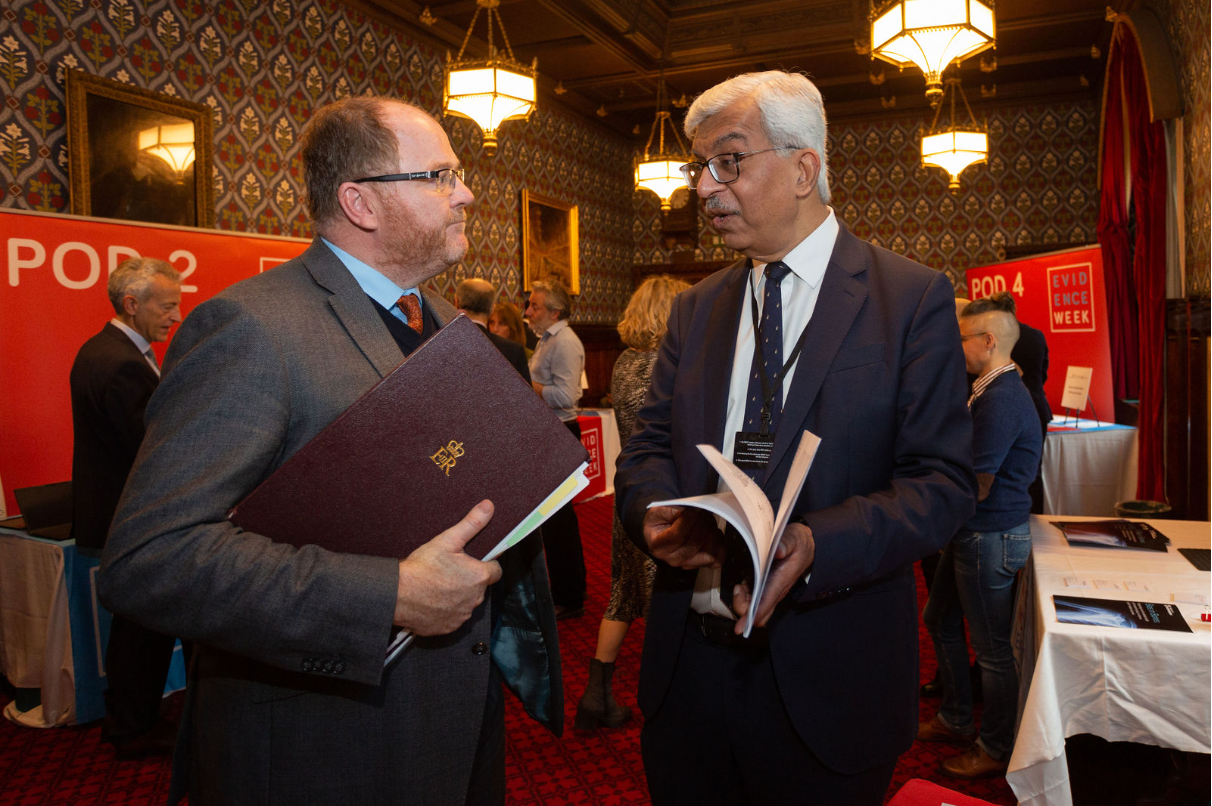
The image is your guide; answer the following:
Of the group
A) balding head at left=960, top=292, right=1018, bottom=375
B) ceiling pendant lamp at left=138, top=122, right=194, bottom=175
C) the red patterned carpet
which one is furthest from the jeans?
ceiling pendant lamp at left=138, top=122, right=194, bottom=175

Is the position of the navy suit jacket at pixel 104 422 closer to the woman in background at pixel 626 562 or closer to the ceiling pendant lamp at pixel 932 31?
the woman in background at pixel 626 562

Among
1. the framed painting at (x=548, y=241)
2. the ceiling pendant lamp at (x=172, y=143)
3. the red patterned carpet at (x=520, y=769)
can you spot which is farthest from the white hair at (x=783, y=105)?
the framed painting at (x=548, y=241)

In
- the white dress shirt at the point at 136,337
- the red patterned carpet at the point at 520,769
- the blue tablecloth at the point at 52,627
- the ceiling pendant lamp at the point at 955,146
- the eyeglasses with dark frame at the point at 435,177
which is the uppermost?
the ceiling pendant lamp at the point at 955,146

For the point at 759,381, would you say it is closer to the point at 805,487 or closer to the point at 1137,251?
the point at 805,487

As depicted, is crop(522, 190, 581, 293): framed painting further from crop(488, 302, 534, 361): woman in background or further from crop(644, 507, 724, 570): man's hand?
crop(644, 507, 724, 570): man's hand

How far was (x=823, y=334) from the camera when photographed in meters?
1.36

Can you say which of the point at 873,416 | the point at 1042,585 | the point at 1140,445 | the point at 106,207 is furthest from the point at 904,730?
the point at 1140,445

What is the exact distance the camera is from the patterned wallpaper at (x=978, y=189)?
9.05m

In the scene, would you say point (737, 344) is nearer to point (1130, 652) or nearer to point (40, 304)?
point (1130, 652)

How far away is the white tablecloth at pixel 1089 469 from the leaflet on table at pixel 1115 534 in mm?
2767

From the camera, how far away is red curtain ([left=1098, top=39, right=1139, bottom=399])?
631 cm

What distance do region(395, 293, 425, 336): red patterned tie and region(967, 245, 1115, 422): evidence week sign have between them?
20.3 ft

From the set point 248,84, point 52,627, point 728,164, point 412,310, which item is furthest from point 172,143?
point 728,164

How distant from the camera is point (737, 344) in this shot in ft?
4.96
